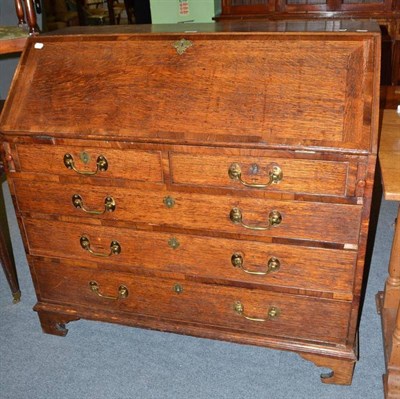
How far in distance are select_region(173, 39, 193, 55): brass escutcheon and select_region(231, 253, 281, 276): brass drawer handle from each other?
0.72 m

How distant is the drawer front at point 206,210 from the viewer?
1502 millimetres

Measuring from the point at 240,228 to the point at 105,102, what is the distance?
0.62 m

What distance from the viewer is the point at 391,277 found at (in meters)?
2.02

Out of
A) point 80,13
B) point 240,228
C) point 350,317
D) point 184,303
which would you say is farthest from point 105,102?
point 80,13

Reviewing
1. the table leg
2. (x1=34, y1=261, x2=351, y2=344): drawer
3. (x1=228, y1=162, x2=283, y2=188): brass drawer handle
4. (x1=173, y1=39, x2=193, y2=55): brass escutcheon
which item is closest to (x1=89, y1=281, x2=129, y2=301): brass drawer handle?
(x1=34, y1=261, x2=351, y2=344): drawer

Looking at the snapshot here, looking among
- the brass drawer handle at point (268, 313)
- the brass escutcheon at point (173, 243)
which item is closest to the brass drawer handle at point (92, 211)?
the brass escutcheon at point (173, 243)

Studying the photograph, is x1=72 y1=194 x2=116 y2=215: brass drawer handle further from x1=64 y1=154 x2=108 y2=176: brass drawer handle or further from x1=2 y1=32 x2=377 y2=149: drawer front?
x1=2 y1=32 x2=377 y2=149: drawer front

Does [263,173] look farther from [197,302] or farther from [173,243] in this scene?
[197,302]

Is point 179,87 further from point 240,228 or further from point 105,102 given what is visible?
point 240,228

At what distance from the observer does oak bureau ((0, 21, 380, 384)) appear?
1.45 meters

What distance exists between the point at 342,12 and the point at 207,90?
2992 millimetres

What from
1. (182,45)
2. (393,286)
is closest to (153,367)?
(393,286)

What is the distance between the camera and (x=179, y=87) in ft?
5.17

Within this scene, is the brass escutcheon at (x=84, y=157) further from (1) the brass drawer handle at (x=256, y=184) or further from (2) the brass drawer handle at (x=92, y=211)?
(1) the brass drawer handle at (x=256, y=184)
